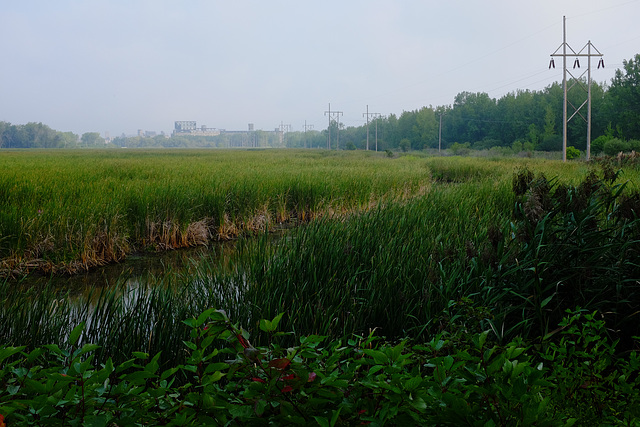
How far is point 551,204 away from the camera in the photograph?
3.83m

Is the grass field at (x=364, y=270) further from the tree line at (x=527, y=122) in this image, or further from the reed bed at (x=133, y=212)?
the tree line at (x=527, y=122)

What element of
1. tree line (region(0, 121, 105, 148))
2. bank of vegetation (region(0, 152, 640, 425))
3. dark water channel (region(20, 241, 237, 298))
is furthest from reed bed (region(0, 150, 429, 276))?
tree line (region(0, 121, 105, 148))

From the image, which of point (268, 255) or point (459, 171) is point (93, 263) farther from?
point (459, 171)

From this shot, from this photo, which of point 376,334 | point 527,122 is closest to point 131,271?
point 376,334

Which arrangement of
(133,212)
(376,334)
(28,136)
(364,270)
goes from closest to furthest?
1. (376,334)
2. (364,270)
3. (133,212)
4. (28,136)

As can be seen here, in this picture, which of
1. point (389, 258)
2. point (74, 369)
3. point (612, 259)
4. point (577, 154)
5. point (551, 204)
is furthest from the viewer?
point (577, 154)

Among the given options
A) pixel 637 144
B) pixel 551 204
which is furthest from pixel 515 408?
pixel 637 144

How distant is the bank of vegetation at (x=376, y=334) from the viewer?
1354mm

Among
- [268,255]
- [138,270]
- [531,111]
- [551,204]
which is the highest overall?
[531,111]

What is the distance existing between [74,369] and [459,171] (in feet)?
62.0

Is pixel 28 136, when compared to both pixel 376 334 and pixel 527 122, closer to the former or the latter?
pixel 527 122

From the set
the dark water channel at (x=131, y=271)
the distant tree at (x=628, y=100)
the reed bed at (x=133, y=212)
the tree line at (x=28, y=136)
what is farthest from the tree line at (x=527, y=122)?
the tree line at (x=28, y=136)

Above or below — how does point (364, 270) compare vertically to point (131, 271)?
above

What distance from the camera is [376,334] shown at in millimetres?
3498
